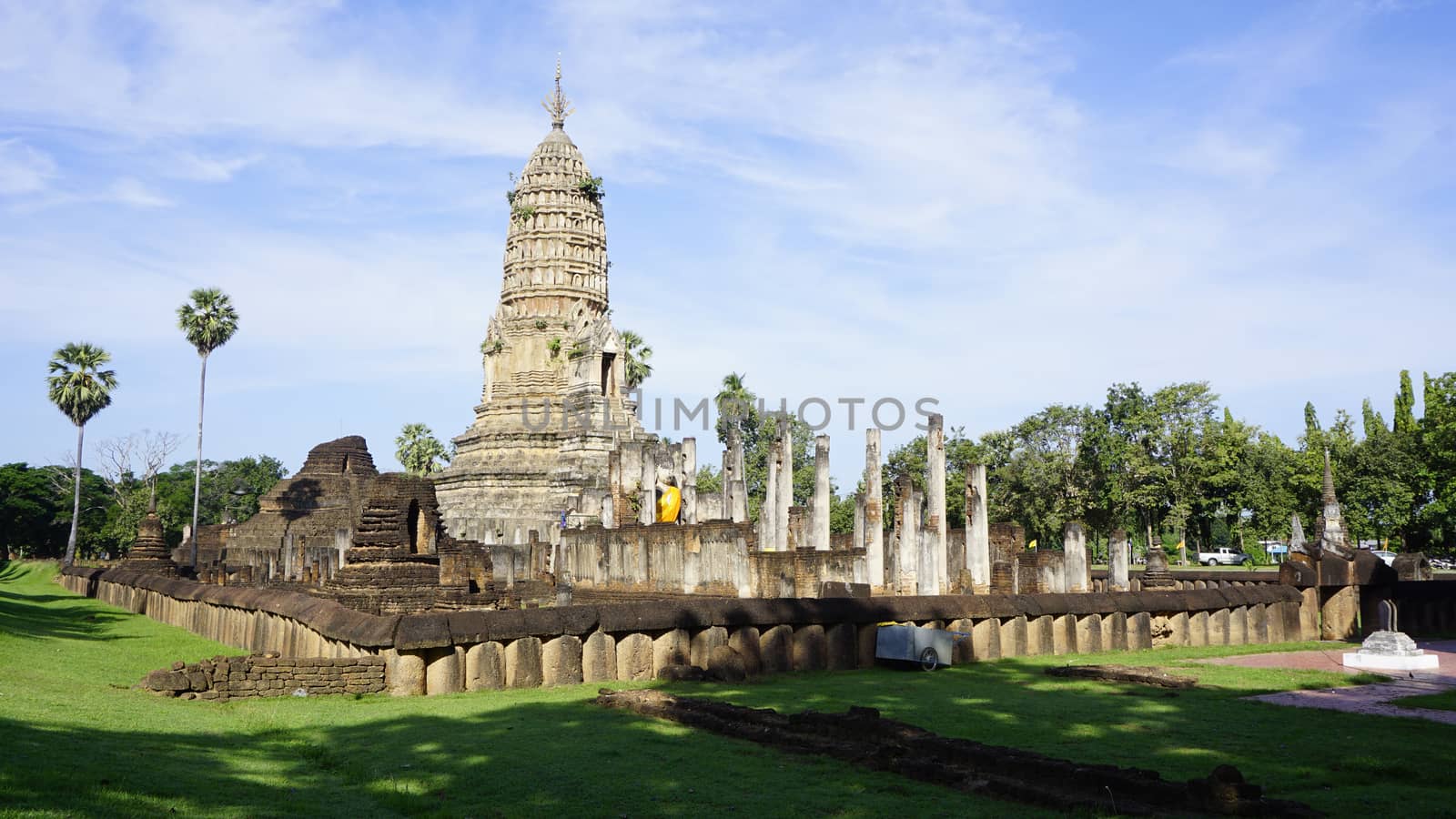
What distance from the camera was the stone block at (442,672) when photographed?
42.4ft

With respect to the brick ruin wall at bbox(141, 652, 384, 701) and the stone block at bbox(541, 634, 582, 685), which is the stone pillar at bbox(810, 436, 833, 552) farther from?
the brick ruin wall at bbox(141, 652, 384, 701)

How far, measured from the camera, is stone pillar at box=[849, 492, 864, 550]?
28.6 metres

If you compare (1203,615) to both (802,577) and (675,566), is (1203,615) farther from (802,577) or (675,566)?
(675,566)

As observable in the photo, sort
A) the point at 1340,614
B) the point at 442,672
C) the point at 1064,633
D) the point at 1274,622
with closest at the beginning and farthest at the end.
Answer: the point at 442,672, the point at 1064,633, the point at 1274,622, the point at 1340,614

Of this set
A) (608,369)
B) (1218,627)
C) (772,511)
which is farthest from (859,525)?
(608,369)

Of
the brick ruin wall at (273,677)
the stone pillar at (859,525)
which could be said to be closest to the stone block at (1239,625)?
the stone pillar at (859,525)

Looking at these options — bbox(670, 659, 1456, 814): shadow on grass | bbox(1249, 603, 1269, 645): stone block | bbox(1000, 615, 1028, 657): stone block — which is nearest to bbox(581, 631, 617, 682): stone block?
bbox(670, 659, 1456, 814): shadow on grass

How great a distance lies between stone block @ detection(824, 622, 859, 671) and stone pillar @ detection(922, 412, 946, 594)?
10.4 meters

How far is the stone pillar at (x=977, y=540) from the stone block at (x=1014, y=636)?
30.7 ft

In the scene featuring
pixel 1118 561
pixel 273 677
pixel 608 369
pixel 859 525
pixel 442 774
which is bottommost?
pixel 442 774

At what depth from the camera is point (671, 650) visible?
1426cm

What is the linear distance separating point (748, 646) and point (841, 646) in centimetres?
149

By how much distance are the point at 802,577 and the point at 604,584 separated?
10.3 m

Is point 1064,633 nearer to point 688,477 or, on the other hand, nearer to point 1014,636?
point 1014,636
